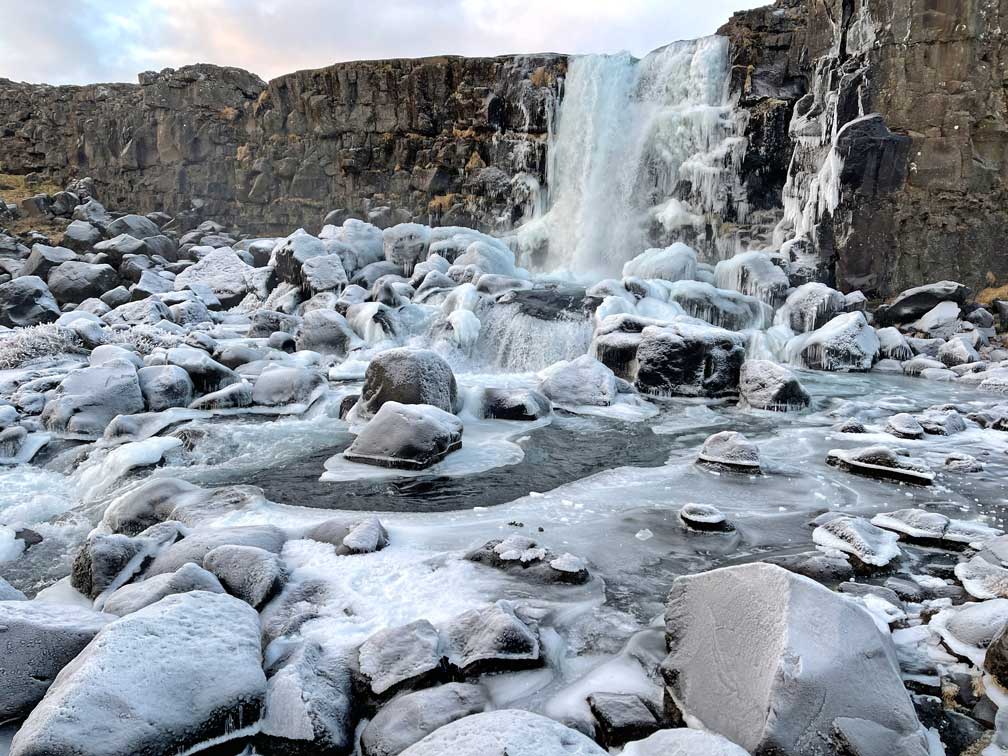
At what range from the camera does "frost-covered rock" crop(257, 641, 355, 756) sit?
2.29m

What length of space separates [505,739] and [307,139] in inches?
1129

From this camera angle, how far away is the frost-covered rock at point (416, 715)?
223cm

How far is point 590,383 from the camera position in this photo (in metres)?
8.44

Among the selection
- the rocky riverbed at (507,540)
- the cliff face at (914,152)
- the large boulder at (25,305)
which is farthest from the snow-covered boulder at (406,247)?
the cliff face at (914,152)

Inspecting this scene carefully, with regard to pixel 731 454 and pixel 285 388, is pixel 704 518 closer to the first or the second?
pixel 731 454

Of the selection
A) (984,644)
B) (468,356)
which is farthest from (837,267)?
(984,644)

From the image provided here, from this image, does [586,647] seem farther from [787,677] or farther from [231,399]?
[231,399]

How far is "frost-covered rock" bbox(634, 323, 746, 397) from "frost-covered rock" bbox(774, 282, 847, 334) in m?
4.02

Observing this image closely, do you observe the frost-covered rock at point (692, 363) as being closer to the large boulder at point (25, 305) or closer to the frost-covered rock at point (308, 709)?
the frost-covered rock at point (308, 709)

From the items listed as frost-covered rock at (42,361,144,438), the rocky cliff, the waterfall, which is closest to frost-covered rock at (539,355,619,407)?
frost-covered rock at (42,361,144,438)

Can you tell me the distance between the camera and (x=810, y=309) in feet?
40.4

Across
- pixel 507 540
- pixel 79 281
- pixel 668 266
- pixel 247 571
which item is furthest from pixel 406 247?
pixel 247 571

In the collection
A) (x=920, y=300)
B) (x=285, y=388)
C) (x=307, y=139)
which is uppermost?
(x=307, y=139)

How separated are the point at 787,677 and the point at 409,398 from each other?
206 inches
